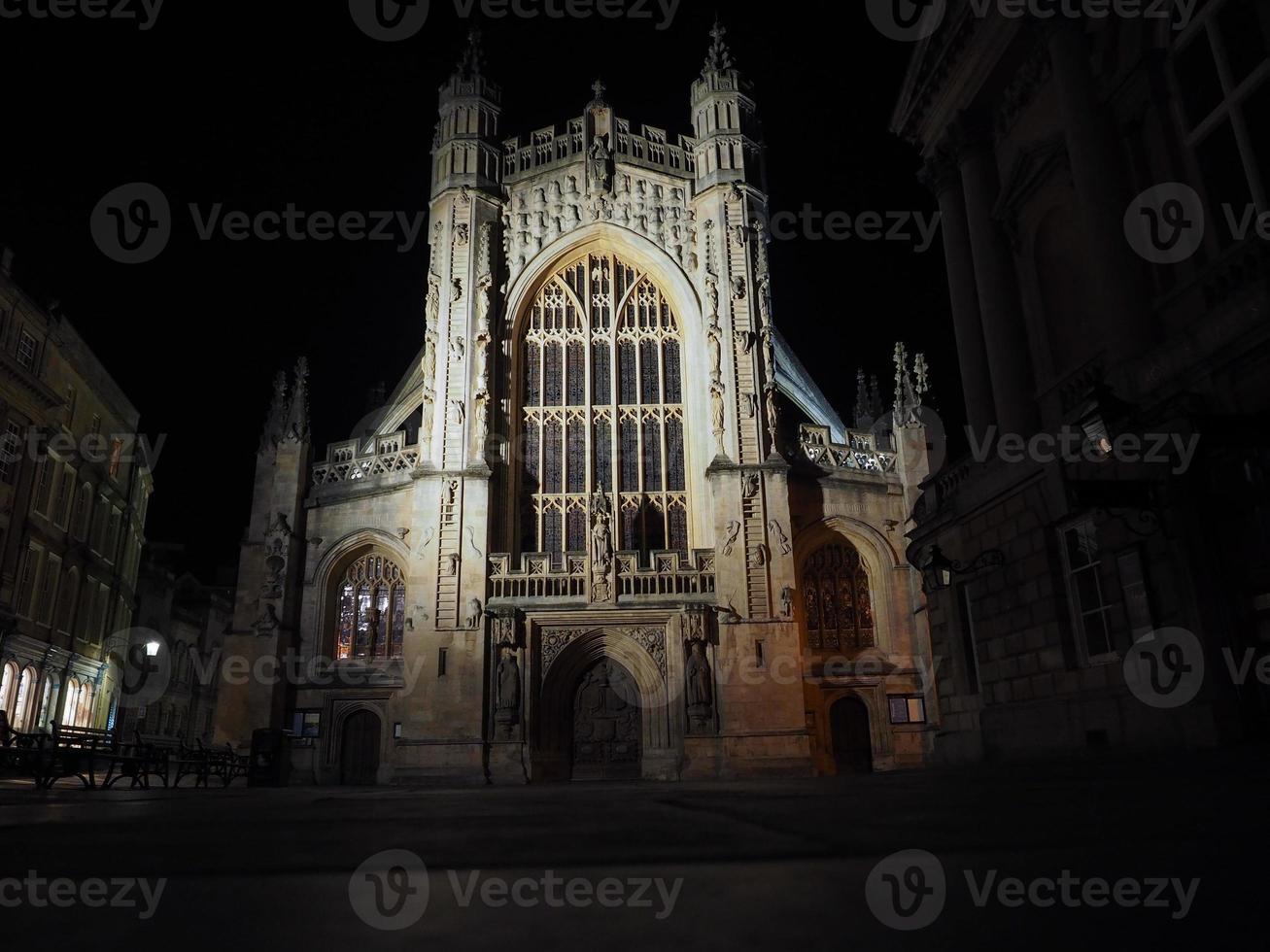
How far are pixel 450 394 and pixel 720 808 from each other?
19460 millimetres

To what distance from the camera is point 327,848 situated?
2701 mm

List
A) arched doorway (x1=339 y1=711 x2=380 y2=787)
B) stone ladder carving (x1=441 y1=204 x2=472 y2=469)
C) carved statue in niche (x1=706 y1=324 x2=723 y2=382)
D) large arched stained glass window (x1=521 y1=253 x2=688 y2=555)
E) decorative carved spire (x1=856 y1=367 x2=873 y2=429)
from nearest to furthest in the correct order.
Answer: arched doorway (x1=339 y1=711 x2=380 y2=787), stone ladder carving (x1=441 y1=204 x2=472 y2=469), carved statue in niche (x1=706 y1=324 x2=723 y2=382), large arched stained glass window (x1=521 y1=253 x2=688 y2=555), decorative carved spire (x1=856 y1=367 x2=873 y2=429)

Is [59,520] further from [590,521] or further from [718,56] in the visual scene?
[718,56]

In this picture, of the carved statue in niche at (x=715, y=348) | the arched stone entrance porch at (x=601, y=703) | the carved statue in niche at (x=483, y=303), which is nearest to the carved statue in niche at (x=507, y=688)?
the arched stone entrance porch at (x=601, y=703)

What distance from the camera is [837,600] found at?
76.5ft

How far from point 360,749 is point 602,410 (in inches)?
442

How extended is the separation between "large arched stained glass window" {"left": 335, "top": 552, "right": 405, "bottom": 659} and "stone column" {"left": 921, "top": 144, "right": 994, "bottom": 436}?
16.2m

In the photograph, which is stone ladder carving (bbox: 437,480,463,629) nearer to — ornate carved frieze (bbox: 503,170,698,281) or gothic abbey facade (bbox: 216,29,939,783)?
gothic abbey facade (bbox: 216,29,939,783)

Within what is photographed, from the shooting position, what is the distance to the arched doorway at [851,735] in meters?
22.1

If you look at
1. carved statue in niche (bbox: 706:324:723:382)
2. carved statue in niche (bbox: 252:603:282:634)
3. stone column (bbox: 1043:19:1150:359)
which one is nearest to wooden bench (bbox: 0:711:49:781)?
carved statue in niche (bbox: 252:603:282:634)

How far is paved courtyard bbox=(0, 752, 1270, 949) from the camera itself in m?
1.38

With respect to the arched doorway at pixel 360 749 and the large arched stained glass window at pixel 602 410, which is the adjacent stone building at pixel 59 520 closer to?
the arched doorway at pixel 360 749

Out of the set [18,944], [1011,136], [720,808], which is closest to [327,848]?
[18,944]

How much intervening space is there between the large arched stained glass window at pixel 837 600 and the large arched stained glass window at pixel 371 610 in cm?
1123
